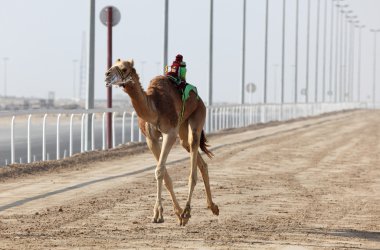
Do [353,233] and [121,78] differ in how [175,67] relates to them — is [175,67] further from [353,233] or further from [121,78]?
[353,233]

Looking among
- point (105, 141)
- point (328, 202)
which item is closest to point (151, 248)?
point (328, 202)

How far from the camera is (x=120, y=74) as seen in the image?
10.6 m

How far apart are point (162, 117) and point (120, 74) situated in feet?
2.73

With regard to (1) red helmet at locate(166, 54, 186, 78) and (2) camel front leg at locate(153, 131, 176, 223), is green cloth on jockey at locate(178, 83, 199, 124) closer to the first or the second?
(1) red helmet at locate(166, 54, 186, 78)

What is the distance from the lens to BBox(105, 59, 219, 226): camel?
1078 centimetres

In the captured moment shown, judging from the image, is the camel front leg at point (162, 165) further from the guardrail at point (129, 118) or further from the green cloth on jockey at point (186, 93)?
the guardrail at point (129, 118)

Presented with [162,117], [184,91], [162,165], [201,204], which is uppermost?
[184,91]

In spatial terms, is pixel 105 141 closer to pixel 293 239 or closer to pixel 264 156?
pixel 264 156

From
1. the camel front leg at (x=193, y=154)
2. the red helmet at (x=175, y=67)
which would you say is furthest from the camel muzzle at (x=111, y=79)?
the camel front leg at (x=193, y=154)

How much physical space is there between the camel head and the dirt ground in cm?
146

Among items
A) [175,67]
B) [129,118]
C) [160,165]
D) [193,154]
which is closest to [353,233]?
[193,154]

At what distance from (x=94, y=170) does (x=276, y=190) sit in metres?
4.79

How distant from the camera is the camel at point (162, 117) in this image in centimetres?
1078

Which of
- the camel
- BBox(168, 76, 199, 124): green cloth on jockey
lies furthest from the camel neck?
BBox(168, 76, 199, 124): green cloth on jockey
